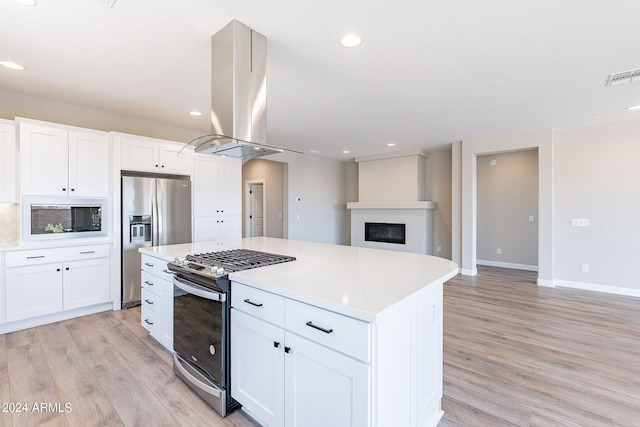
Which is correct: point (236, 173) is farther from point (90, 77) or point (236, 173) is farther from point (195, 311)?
point (195, 311)

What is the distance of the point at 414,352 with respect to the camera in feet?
4.97

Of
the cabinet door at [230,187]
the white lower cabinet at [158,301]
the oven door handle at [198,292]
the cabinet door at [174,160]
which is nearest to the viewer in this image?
the oven door handle at [198,292]

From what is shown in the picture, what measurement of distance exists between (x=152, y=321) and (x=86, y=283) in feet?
4.66

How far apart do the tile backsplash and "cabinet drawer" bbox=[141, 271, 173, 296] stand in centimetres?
174

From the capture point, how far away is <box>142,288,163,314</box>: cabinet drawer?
2.66 metres

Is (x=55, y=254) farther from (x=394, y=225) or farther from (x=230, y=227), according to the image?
(x=394, y=225)

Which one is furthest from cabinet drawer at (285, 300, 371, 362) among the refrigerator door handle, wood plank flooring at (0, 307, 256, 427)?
the refrigerator door handle

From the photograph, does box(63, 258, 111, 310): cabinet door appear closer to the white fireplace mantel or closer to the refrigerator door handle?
the refrigerator door handle

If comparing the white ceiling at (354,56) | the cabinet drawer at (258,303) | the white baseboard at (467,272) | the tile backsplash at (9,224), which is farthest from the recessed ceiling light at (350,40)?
the white baseboard at (467,272)

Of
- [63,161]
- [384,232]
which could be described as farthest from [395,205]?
[63,161]

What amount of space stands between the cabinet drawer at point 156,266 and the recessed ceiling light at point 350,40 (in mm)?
2310

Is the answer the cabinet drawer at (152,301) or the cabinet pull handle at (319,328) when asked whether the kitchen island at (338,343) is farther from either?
the cabinet drawer at (152,301)

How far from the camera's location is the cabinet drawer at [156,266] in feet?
8.38

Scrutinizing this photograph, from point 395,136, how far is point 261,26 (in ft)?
12.2
